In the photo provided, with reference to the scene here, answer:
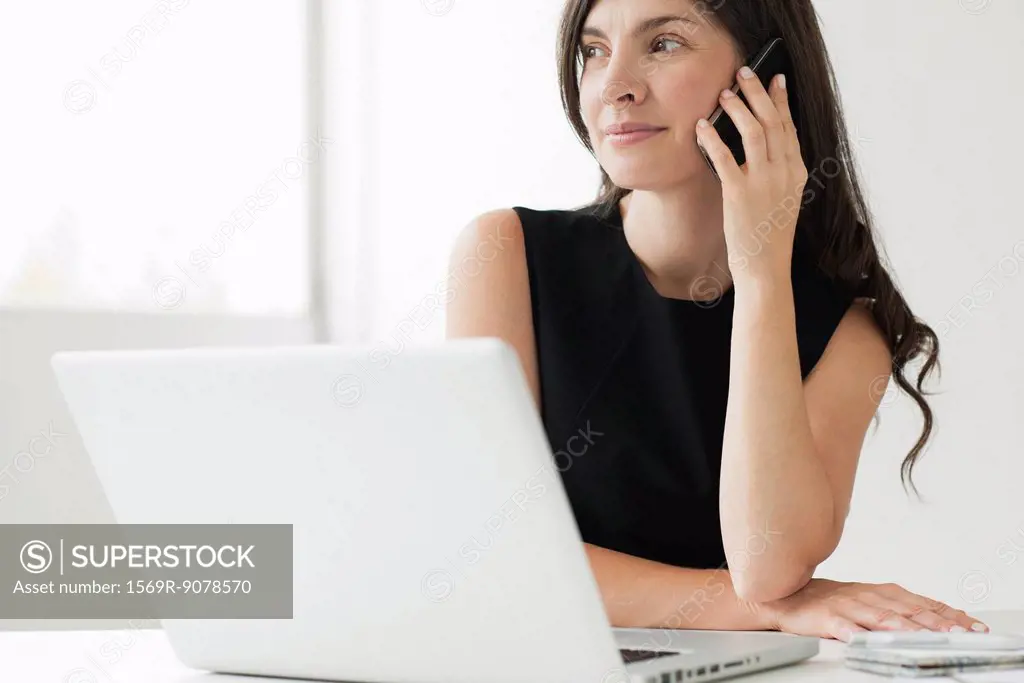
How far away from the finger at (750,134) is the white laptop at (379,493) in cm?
81

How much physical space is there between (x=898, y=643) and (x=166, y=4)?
2990mm

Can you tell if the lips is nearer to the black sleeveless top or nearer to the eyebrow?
the eyebrow

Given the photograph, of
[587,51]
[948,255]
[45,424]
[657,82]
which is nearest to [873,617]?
[657,82]

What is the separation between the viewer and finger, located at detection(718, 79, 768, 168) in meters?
1.49

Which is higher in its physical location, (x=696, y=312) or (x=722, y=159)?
(x=722, y=159)

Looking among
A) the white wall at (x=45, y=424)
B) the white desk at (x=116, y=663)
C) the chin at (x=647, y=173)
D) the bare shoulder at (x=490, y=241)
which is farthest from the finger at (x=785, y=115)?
the white wall at (x=45, y=424)

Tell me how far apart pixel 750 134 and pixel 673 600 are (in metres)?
0.61

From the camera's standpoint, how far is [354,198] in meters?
3.89

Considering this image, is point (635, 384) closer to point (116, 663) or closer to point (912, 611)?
point (912, 611)

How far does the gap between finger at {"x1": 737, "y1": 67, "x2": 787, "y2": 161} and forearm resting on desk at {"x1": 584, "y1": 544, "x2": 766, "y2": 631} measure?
1.83 ft

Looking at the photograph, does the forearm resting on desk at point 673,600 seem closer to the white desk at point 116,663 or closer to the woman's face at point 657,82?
the white desk at point 116,663

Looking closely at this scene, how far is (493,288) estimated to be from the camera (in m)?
1.65

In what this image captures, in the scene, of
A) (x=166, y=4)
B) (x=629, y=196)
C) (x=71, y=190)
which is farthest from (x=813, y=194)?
(x=166, y=4)

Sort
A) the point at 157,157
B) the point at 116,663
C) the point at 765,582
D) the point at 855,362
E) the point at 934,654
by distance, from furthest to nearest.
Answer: the point at 157,157
the point at 855,362
the point at 765,582
the point at 116,663
the point at 934,654
